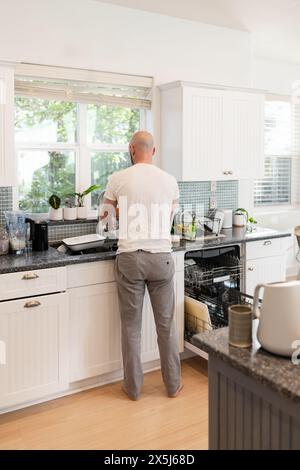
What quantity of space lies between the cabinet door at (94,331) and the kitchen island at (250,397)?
1.42 metres

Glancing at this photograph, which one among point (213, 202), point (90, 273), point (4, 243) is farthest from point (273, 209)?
point (4, 243)

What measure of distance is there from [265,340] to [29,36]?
2.77 metres

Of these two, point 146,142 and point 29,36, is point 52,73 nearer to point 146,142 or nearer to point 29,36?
point 29,36

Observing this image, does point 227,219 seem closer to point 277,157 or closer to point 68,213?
point 68,213

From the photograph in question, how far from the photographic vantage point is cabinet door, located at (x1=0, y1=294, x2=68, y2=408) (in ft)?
8.65

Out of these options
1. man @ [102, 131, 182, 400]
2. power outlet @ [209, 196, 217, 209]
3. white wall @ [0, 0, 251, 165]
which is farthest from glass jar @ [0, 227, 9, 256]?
power outlet @ [209, 196, 217, 209]

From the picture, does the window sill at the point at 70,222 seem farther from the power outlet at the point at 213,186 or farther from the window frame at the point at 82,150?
the power outlet at the point at 213,186

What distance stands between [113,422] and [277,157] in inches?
161

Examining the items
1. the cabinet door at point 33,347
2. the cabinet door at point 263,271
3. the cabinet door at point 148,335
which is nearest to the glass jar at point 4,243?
the cabinet door at point 33,347

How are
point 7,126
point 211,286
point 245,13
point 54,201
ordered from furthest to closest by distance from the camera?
1. point 245,13
2. point 211,286
3. point 54,201
4. point 7,126

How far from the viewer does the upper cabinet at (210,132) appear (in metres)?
3.64

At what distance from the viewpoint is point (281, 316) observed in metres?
1.37

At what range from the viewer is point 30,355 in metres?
2.71
